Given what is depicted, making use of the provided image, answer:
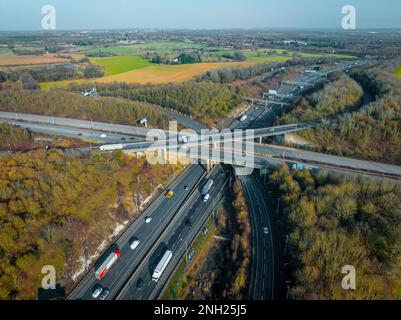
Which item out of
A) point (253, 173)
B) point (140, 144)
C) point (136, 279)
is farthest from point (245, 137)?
point (136, 279)

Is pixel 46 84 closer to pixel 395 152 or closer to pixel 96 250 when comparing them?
pixel 96 250

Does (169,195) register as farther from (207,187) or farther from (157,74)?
(157,74)

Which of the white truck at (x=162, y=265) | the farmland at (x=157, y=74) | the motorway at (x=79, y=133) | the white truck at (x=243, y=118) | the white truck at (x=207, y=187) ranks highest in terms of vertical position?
the farmland at (x=157, y=74)

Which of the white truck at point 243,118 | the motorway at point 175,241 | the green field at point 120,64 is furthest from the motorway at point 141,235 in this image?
the green field at point 120,64

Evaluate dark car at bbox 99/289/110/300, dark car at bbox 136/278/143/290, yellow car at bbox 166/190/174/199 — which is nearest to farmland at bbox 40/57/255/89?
yellow car at bbox 166/190/174/199

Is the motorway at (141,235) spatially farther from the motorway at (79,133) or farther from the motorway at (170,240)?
the motorway at (79,133)

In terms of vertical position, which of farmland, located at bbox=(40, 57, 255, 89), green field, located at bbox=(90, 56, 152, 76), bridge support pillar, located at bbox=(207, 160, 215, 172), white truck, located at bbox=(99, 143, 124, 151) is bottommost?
bridge support pillar, located at bbox=(207, 160, 215, 172)

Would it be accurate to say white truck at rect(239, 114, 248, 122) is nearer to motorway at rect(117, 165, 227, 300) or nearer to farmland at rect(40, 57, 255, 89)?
motorway at rect(117, 165, 227, 300)
